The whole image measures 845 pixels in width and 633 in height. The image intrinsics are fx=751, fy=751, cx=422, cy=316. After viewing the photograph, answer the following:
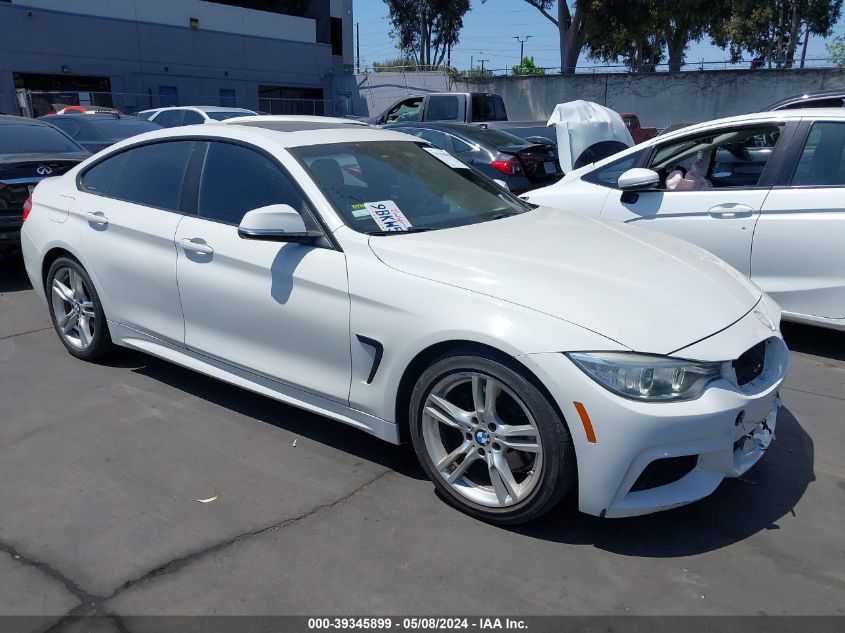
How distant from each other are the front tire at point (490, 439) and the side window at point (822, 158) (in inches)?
131

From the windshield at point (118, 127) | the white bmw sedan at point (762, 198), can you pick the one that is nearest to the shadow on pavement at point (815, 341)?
the white bmw sedan at point (762, 198)

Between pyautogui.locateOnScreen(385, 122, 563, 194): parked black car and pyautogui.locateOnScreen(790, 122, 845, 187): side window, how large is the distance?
4.59 metres

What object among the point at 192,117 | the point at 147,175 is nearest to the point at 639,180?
the point at 147,175

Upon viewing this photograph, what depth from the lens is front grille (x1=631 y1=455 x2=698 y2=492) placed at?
115 inches

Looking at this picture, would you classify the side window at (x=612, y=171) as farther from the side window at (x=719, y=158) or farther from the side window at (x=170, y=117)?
the side window at (x=170, y=117)

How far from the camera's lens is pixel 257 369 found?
12.8ft

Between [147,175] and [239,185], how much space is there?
2.90 ft

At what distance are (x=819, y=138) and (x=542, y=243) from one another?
2785 millimetres

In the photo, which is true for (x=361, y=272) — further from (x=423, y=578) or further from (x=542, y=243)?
(x=423, y=578)

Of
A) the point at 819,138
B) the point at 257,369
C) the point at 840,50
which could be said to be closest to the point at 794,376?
the point at 819,138

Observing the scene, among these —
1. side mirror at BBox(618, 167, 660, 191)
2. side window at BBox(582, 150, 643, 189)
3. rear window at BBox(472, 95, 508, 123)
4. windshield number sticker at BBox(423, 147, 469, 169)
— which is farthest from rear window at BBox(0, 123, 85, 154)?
rear window at BBox(472, 95, 508, 123)

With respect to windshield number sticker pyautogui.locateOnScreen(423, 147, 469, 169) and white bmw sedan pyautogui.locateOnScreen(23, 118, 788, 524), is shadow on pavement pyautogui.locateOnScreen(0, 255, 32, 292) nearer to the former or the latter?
white bmw sedan pyautogui.locateOnScreen(23, 118, 788, 524)

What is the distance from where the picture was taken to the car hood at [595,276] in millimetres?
2982

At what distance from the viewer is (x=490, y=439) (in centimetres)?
316
